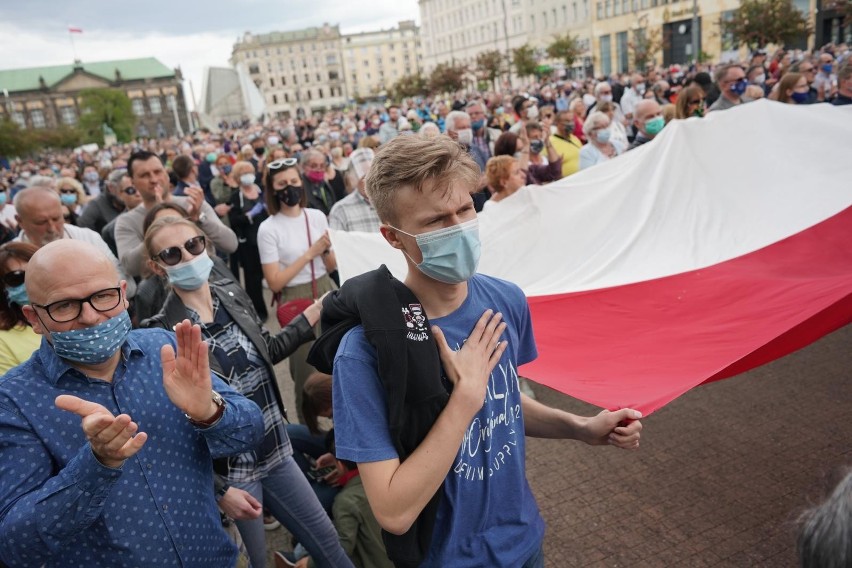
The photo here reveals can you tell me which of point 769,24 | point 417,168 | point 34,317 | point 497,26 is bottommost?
point 34,317

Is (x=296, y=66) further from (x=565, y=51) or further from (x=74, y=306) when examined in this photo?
(x=74, y=306)

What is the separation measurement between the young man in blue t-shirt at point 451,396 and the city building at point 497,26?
58421 millimetres

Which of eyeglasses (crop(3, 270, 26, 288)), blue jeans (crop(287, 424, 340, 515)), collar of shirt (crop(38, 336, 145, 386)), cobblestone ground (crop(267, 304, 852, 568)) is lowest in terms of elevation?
cobblestone ground (crop(267, 304, 852, 568))

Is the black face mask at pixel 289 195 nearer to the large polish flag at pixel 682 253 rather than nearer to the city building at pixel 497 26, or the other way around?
the large polish flag at pixel 682 253

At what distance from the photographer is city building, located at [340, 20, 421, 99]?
14038cm

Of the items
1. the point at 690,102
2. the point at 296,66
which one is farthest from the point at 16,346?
the point at 296,66

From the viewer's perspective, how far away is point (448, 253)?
176cm

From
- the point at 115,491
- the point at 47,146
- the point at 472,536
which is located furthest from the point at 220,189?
the point at 47,146

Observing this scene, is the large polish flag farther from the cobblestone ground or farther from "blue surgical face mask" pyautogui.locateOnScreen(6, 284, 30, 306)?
"blue surgical face mask" pyautogui.locateOnScreen(6, 284, 30, 306)

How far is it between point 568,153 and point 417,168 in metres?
6.41

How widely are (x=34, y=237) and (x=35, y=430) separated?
10.5 feet

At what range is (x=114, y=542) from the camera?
1.96 metres

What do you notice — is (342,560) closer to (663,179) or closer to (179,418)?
(179,418)

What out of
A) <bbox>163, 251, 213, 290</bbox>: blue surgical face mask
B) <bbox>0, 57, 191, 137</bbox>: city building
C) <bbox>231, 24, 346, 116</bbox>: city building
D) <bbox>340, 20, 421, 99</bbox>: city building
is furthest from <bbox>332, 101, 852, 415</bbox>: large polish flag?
<bbox>340, 20, 421, 99</bbox>: city building
